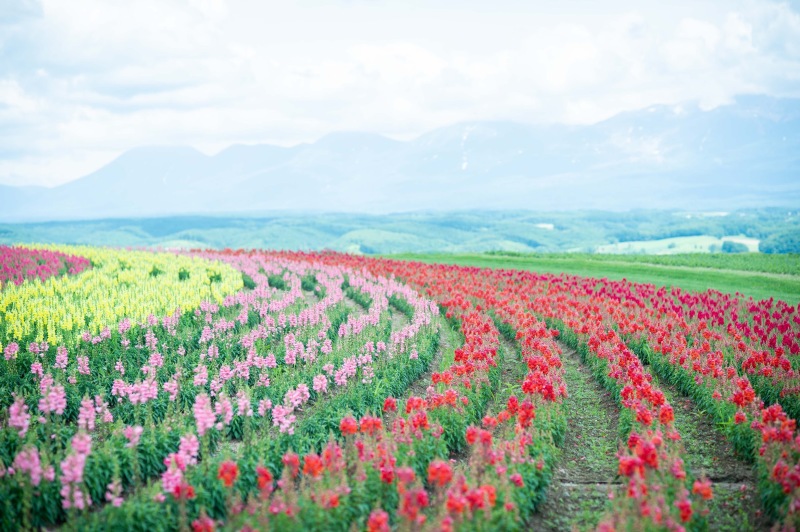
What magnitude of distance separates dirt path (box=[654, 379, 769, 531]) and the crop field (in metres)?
0.04

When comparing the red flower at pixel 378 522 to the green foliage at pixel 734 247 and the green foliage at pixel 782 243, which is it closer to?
the green foliage at pixel 782 243

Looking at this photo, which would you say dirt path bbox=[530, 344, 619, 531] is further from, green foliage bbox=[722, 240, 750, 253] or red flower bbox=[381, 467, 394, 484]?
green foliage bbox=[722, 240, 750, 253]

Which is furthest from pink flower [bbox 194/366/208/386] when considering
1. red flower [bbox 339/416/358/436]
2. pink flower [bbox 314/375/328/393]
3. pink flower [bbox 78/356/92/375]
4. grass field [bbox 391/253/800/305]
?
grass field [bbox 391/253/800/305]

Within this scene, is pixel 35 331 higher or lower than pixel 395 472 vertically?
higher

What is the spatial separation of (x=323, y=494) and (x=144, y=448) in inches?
134

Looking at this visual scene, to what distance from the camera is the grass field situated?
29181 millimetres

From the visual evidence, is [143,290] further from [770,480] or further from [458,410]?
[770,480]

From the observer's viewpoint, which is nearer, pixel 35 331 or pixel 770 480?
pixel 770 480

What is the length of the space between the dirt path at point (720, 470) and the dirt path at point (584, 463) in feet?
4.02

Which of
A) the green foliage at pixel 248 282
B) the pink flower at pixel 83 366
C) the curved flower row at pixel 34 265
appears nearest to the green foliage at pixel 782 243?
the green foliage at pixel 248 282

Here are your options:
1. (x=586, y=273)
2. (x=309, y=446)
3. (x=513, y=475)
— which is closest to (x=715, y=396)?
(x=513, y=475)

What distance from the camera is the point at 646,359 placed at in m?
15.5

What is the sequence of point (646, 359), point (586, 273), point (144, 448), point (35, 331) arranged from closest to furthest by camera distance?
point (144, 448) < point (35, 331) < point (646, 359) < point (586, 273)

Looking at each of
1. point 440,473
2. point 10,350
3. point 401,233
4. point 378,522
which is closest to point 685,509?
point 440,473
